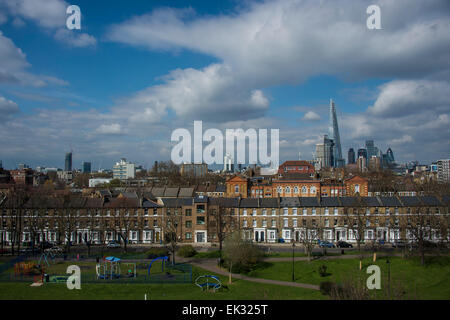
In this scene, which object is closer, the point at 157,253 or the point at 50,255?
the point at 50,255

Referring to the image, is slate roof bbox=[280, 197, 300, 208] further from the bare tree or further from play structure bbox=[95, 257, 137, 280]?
play structure bbox=[95, 257, 137, 280]

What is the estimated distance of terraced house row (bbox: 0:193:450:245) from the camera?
207ft

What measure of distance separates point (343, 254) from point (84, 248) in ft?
137

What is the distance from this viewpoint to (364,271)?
136 ft

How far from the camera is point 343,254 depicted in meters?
50.8

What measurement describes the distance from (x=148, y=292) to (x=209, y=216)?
1246 inches

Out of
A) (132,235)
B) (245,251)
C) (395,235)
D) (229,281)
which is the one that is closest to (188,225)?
(132,235)

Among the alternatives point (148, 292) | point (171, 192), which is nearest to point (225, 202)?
point (171, 192)

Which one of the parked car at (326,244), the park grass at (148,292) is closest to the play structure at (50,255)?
the park grass at (148,292)

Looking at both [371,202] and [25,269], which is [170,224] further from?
[371,202]

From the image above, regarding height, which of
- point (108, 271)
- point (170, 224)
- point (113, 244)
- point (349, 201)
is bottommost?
point (113, 244)
